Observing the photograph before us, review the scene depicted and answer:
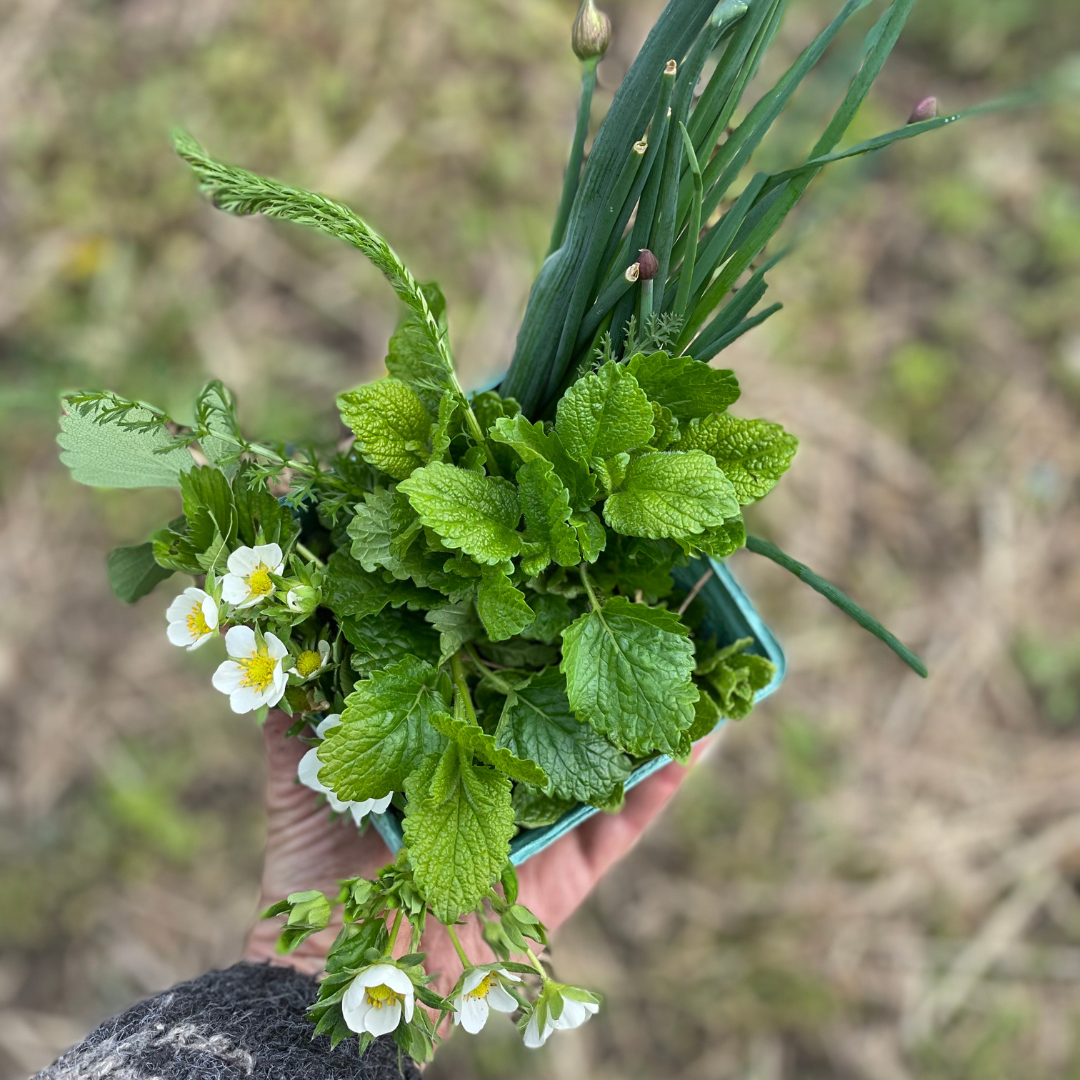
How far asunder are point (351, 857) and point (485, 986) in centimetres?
48

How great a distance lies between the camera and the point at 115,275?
69.4 inches

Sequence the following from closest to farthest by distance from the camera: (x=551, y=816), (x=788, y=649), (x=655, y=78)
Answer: (x=655, y=78) → (x=551, y=816) → (x=788, y=649)

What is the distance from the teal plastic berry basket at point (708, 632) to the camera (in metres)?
0.82

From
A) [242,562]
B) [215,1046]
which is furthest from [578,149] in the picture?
[215,1046]

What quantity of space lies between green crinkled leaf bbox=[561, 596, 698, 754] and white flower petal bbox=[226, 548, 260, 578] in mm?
241

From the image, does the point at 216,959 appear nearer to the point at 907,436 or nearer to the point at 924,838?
the point at 924,838

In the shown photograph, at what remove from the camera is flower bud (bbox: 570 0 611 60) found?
67 cm

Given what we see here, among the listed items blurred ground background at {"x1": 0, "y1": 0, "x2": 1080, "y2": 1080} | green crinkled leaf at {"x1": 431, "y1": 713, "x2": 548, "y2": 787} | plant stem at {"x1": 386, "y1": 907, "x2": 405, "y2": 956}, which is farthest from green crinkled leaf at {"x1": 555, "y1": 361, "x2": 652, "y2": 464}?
blurred ground background at {"x1": 0, "y1": 0, "x2": 1080, "y2": 1080}

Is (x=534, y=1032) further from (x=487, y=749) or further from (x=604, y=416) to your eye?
(x=604, y=416)

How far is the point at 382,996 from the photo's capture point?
2.14ft

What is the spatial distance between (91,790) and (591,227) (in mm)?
1459

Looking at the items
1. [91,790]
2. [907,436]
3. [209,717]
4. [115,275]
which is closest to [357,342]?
[115,275]

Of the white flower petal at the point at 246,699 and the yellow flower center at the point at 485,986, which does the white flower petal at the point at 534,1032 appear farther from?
the white flower petal at the point at 246,699

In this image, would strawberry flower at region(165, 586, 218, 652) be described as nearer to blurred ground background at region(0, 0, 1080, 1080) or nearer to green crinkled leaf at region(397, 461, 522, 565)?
green crinkled leaf at region(397, 461, 522, 565)
